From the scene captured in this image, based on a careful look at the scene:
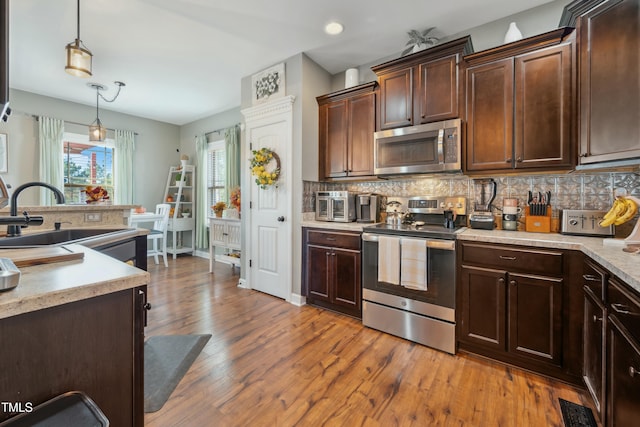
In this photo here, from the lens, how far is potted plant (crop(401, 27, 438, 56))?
262 cm

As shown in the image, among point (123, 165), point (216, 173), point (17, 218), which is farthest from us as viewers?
point (216, 173)

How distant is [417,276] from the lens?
2225mm

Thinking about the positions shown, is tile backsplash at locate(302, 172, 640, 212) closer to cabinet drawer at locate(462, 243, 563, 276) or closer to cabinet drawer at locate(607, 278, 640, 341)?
cabinet drawer at locate(462, 243, 563, 276)

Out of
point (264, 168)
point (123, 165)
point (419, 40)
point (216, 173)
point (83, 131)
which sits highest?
point (419, 40)

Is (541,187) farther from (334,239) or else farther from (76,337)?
(76,337)

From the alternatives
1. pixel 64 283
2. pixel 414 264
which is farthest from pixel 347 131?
pixel 64 283

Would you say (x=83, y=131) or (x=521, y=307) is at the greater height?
(x=83, y=131)

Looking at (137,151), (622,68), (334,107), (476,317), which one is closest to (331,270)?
(476,317)

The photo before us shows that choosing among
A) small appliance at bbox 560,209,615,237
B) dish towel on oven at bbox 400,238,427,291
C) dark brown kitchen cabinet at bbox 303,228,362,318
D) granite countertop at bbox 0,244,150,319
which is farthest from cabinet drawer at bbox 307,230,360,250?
granite countertop at bbox 0,244,150,319

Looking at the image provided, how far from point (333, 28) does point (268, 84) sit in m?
1.08

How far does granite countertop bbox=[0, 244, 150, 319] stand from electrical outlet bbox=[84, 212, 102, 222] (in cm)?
166

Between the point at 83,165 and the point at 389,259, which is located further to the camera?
the point at 83,165

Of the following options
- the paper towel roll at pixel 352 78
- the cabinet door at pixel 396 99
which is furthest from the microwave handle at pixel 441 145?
the paper towel roll at pixel 352 78

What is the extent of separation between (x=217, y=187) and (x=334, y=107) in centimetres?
320
